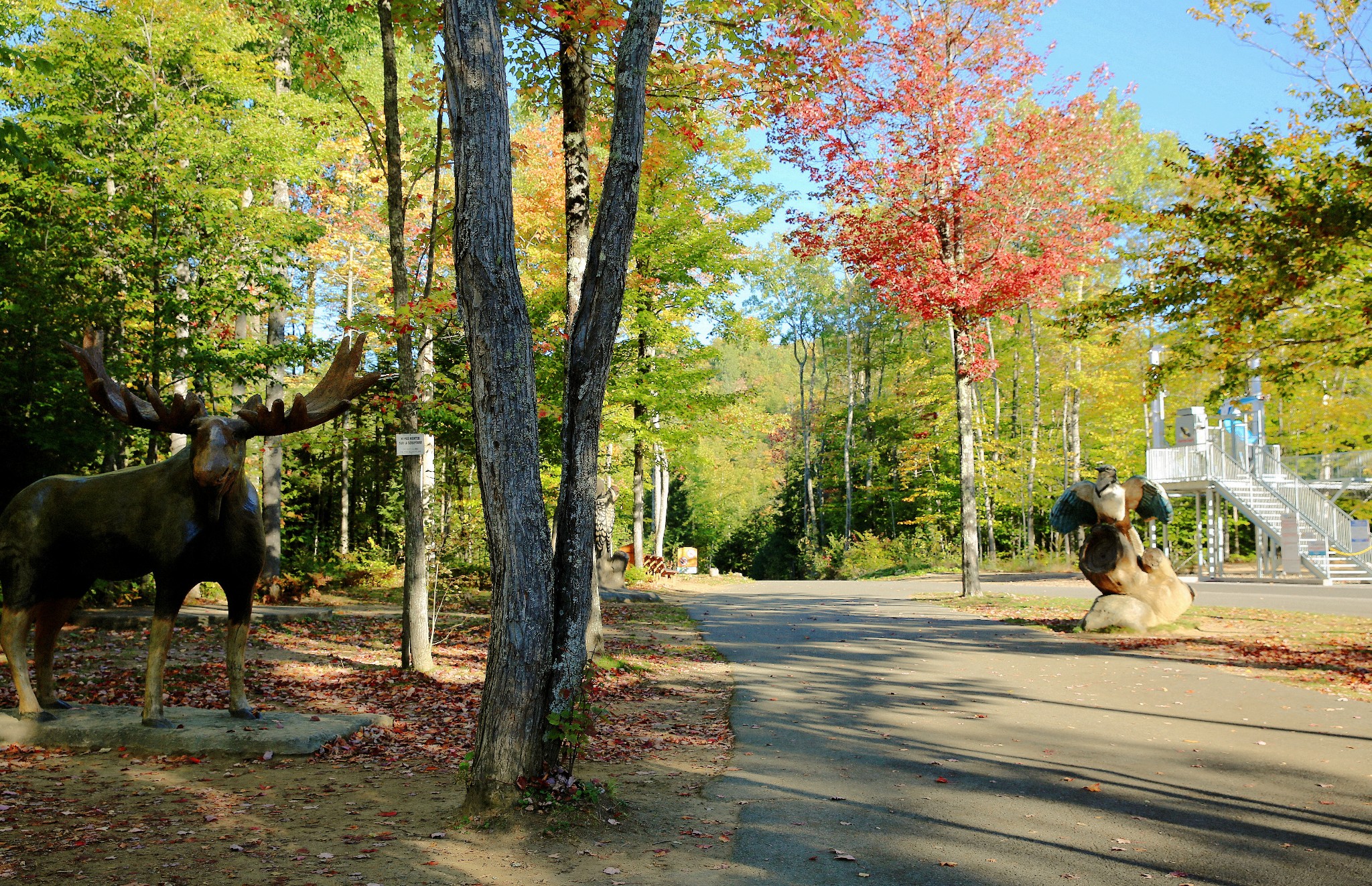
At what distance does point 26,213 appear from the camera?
37.6 ft

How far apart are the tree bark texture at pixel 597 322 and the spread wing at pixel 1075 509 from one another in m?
10.6

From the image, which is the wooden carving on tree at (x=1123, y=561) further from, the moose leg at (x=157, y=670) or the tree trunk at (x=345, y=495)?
the tree trunk at (x=345, y=495)

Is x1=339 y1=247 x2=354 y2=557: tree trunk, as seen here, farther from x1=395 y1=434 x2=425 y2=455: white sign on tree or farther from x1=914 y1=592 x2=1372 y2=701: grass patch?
x1=914 y1=592 x2=1372 y2=701: grass patch

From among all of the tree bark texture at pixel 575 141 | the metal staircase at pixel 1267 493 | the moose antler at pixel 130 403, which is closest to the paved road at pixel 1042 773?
the moose antler at pixel 130 403

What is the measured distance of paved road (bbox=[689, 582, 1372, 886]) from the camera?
14.4 feet

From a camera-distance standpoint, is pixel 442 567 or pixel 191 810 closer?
pixel 191 810

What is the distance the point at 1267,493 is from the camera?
984 inches

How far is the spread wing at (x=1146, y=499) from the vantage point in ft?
44.5

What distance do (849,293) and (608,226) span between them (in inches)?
1488

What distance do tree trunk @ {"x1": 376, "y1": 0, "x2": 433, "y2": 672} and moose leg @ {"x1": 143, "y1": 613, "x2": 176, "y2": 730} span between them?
2.77 metres

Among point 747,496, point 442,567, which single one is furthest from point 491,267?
point 747,496

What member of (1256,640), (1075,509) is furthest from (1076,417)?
(1256,640)

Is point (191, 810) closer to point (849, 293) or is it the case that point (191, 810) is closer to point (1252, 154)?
point (1252, 154)

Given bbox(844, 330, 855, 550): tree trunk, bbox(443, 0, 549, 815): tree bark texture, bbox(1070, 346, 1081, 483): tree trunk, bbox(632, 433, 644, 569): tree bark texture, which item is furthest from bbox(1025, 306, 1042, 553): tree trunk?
bbox(443, 0, 549, 815): tree bark texture
